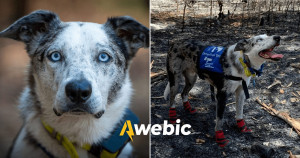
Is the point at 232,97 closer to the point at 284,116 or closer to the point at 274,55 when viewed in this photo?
the point at 284,116

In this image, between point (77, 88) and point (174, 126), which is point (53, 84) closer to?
point (77, 88)

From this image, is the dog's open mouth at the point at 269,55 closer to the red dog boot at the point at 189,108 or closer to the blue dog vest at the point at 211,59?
the blue dog vest at the point at 211,59

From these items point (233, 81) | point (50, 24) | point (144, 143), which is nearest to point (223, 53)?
point (233, 81)

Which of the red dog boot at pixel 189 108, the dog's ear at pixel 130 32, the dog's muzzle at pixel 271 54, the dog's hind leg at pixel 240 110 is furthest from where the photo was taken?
the red dog boot at pixel 189 108

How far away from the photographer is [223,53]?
2242 millimetres

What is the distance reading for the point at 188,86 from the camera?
2.60 m

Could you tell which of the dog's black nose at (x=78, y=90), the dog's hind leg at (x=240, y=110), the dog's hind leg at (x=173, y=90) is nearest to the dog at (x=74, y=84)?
the dog's black nose at (x=78, y=90)

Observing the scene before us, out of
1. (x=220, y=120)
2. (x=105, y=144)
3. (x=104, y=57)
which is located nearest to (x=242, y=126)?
(x=220, y=120)

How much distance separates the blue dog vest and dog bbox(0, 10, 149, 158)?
0.93 m

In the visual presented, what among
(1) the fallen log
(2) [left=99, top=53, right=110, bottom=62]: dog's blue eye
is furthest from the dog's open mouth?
(2) [left=99, top=53, right=110, bottom=62]: dog's blue eye

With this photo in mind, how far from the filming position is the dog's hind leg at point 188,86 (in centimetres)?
255

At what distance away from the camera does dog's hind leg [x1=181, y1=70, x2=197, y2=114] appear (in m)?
2.55

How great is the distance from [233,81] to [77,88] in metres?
1.35

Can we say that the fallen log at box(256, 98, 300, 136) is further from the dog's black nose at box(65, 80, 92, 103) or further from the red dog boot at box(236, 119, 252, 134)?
the dog's black nose at box(65, 80, 92, 103)
